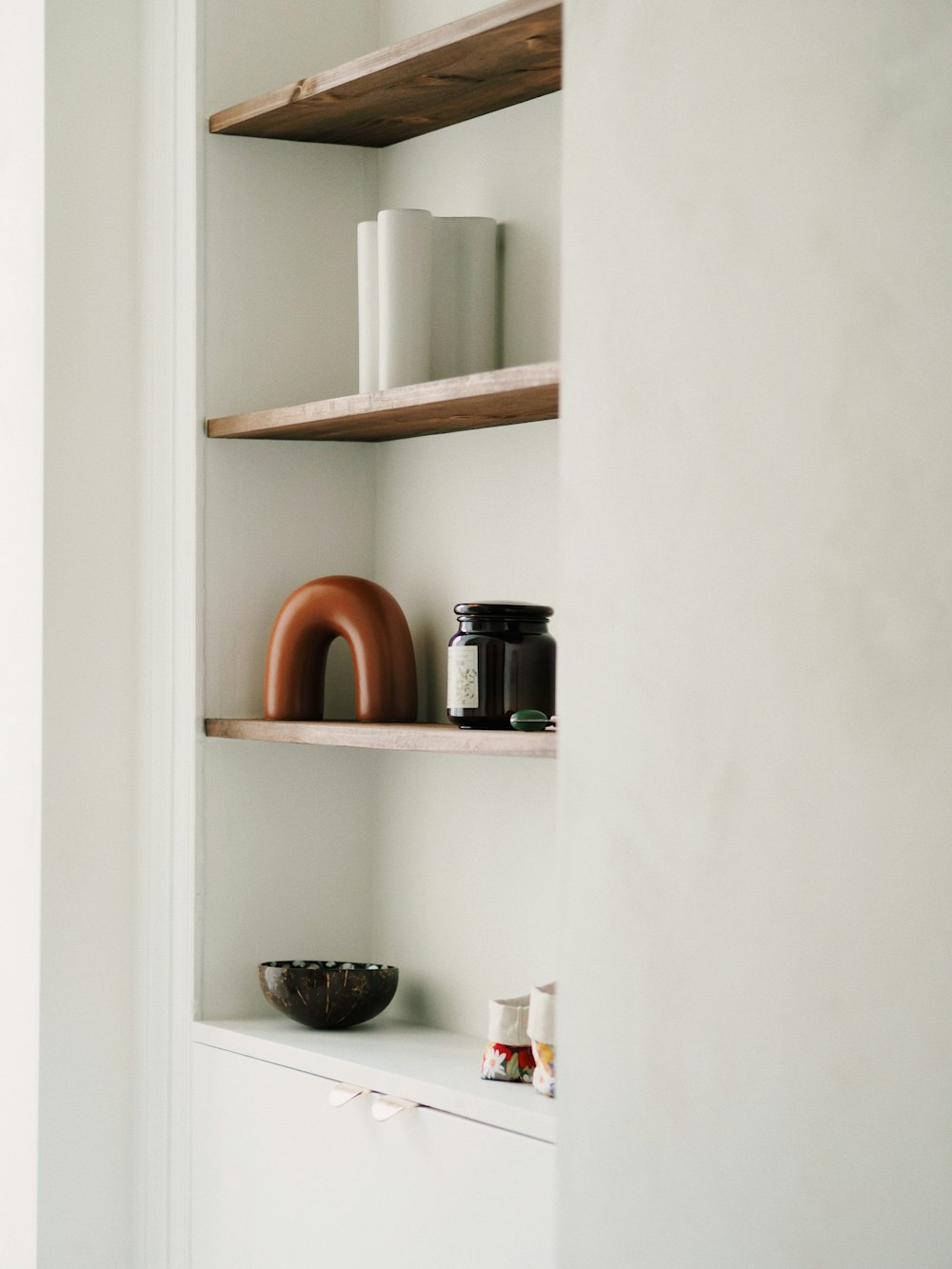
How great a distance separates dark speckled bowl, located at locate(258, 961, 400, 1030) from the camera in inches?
83.7

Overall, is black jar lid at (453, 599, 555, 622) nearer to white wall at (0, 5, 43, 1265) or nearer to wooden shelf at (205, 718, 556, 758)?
wooden shelf at (205, 718, 556, 758)

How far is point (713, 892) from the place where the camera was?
4.52 ft

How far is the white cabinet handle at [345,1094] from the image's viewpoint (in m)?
1.94

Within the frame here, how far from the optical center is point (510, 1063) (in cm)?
186

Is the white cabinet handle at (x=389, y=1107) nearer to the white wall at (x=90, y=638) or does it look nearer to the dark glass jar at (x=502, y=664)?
the dark glass jar at (x=502, y=664)

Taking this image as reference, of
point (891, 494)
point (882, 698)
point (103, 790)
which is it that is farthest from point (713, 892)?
point (103, 790)

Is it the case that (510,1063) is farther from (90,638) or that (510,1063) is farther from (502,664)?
(90,638)

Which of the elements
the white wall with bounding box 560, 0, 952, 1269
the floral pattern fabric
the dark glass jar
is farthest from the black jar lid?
the floral pattern fabric

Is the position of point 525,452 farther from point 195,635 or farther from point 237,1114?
point 237,1114

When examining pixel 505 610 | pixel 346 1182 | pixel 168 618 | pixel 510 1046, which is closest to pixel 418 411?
pixel 505 610

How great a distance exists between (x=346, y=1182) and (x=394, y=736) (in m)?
0.56

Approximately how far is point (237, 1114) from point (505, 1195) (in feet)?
1.83

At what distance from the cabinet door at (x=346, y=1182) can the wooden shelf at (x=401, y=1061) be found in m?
0.02

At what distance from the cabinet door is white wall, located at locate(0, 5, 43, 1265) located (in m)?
0.28
